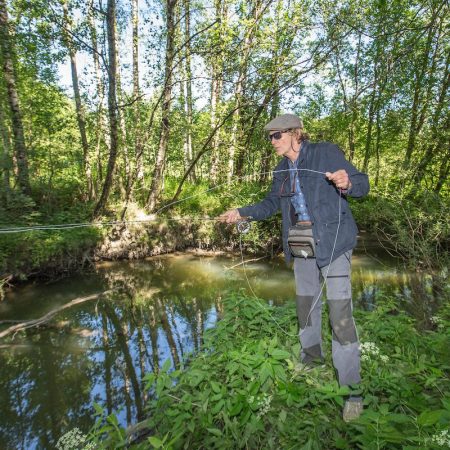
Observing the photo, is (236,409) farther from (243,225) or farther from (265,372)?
(243,225)

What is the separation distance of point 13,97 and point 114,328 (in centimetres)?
616

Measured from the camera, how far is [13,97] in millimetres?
7719

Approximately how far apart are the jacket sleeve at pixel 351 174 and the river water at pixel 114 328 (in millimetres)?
A: 2496

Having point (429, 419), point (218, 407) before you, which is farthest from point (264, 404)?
point (429, 419)

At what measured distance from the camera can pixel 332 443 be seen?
2.05 meters

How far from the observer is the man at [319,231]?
2.39 metres

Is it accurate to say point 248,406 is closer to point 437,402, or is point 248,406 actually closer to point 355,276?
point 437,402

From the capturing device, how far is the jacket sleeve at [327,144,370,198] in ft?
7.67

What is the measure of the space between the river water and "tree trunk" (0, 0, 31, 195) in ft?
9.74

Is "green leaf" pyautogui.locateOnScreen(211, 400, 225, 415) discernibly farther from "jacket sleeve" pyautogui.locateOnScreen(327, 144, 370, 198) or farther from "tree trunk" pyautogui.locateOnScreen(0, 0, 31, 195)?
"tree trunk" pyautogui.locateOnScreen(0, 0, 31, 195)

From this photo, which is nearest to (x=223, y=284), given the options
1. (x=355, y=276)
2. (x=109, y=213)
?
(x=355, y=276)

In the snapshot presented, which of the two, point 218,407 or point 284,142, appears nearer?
point 218,407

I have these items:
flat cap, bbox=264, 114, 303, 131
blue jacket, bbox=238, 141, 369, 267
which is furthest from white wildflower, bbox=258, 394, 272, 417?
flat cap, bbox=264, 114, 303, 131

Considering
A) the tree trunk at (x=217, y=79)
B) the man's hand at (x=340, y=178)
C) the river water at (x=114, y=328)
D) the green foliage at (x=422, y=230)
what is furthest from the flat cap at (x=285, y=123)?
the tree trunk at (x=217, y=79)
